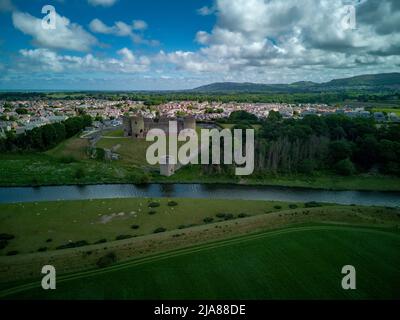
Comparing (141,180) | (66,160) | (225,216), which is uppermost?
(66,160)

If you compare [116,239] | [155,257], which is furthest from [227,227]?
[116,239]

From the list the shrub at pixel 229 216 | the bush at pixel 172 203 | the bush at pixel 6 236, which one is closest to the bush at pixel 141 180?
the bush at pixel 172 203

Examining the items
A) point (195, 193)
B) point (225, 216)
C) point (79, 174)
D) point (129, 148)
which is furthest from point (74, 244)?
point (129, 148)

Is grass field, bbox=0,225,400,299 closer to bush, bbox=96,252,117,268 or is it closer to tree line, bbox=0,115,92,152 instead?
bush, bbox=96,252,117,268

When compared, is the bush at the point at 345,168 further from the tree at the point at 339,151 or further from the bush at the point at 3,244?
the bush at the point at 3,244

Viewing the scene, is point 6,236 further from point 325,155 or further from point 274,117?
point 274,117

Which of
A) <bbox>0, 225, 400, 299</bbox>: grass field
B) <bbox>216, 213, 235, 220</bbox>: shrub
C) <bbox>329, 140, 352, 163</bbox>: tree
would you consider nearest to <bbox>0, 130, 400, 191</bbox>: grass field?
<bbox>329, 140, 352, 163</bbox>: tree
